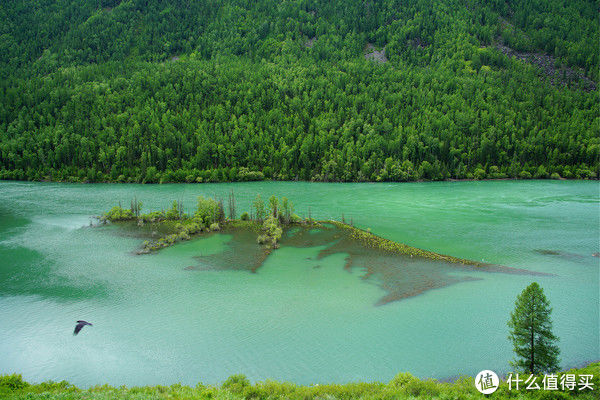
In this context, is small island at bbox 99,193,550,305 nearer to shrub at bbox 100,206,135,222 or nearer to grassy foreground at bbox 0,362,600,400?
shrub at bbox 100,206,135,222

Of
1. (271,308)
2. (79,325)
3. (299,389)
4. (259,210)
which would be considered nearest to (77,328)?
(79,325)

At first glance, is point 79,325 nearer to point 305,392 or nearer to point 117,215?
point 305,392

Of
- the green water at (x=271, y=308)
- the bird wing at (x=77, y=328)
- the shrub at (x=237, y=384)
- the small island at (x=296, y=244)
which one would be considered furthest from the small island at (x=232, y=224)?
the shrub at (x=237, y=384)

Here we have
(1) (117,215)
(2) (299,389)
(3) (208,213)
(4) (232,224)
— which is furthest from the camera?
(1) (117,215)

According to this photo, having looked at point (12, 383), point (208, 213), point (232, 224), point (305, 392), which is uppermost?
point (208, 213)

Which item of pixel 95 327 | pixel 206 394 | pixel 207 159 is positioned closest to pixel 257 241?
pixel 95 327

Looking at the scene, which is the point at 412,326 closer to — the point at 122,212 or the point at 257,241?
the point at 257,241

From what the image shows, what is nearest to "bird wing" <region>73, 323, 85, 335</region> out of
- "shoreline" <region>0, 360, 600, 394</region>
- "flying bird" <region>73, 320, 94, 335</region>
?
"flying bird" <region>73, 320, 94, 335</region>
